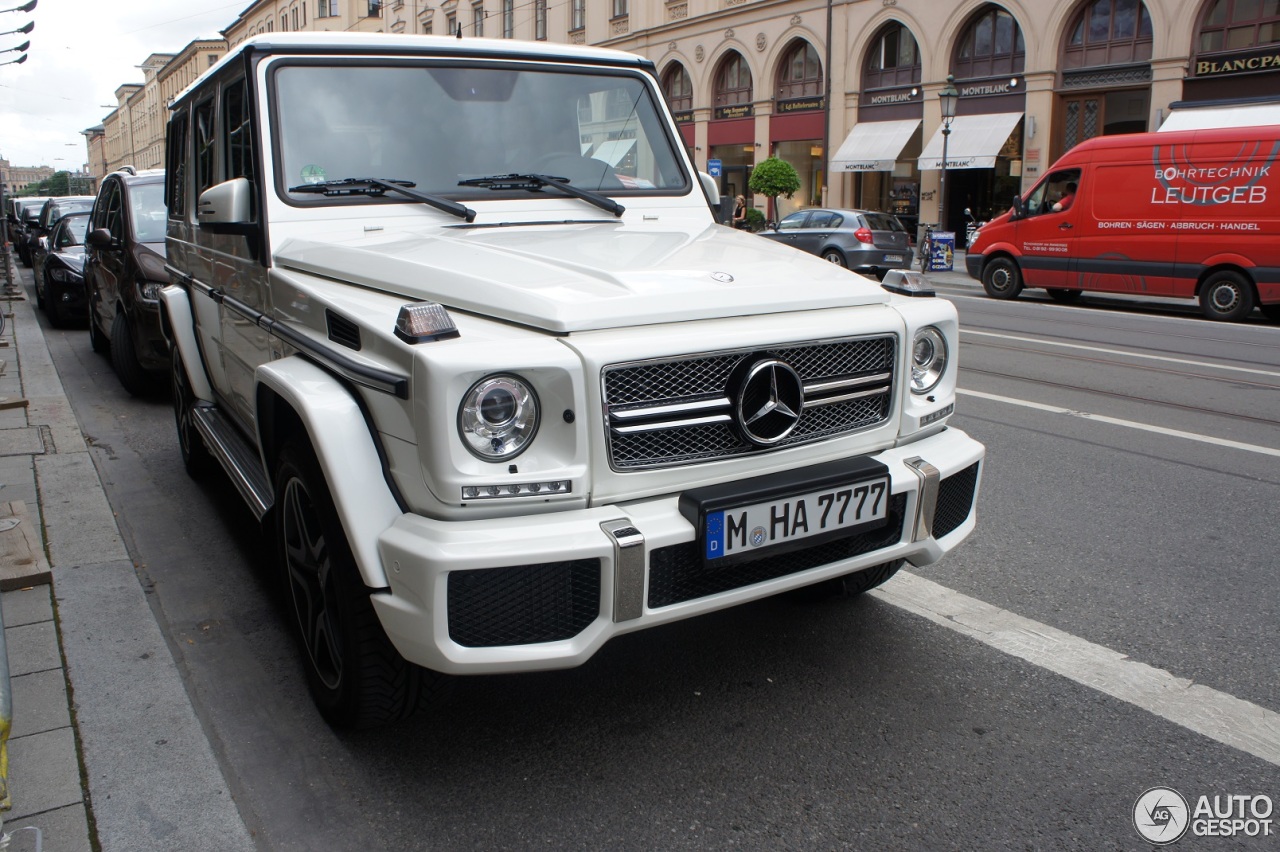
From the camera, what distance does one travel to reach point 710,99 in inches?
1510

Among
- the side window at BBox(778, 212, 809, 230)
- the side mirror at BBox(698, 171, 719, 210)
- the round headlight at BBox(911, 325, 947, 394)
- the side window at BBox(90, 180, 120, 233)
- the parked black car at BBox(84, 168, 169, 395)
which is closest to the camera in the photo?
the round headlight at BBox(911, 325, 947, 394)

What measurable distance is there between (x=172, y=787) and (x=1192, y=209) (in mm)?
15435

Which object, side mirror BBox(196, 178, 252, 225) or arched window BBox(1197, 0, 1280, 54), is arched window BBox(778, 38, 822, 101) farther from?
side mirror BBox(196, 178, 252, 225)

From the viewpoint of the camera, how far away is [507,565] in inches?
92.8

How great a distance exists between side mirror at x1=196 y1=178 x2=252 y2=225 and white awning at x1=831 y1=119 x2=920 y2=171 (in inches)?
1146

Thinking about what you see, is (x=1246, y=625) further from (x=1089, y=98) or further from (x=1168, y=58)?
(x=1089, y=98)

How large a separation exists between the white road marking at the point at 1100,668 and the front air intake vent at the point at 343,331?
7.44 ft

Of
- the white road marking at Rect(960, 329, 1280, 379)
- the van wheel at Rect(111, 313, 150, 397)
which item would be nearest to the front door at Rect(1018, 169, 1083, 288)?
the white road marking at Rect(960, 329, 1280, 379)

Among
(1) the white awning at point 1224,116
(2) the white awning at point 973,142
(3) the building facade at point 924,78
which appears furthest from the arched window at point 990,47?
Answer: (1) the white awning at point 1224,116

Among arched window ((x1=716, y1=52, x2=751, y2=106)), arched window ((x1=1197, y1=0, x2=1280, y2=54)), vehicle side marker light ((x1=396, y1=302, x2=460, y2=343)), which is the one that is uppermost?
arched window ((x1=716, y1=52, x2=751, y2=106))

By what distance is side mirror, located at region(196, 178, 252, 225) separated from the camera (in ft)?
11.5

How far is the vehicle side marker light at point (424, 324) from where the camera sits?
244 cm

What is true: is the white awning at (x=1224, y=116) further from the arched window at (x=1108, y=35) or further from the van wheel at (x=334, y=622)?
the van wheel at (x=334, y=622)

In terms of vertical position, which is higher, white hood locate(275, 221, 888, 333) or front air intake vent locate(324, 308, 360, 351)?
white hood locate(275, 221, 888, 333)
